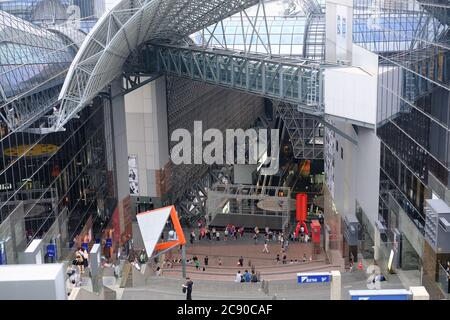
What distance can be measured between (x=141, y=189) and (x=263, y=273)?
15770 mm

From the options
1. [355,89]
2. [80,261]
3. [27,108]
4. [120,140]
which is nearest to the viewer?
[27,108]

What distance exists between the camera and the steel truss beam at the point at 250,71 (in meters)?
36.2

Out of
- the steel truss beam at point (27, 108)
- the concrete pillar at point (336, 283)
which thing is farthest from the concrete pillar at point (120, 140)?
the concrete pillar at point (336, 283)

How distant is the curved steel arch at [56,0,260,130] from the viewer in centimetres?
3022

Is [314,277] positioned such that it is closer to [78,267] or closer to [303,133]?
[78,267]

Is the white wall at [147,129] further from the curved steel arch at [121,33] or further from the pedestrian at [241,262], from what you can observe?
the pedestrian at [241,262]

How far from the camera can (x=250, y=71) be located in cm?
4069


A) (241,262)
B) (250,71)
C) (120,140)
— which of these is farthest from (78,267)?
(250,71)

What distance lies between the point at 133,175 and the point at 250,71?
13134 mm

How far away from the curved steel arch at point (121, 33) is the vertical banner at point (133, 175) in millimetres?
8299

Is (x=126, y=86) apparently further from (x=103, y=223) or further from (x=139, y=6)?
(x=139, y=6)

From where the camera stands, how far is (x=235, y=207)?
49.6m

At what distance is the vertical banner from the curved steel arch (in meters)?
8.30
